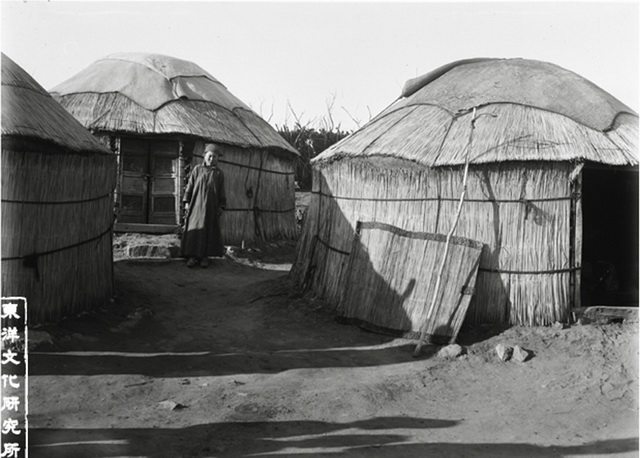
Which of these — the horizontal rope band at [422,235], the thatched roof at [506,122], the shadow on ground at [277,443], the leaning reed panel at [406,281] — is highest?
the thatched roof at [506,122]

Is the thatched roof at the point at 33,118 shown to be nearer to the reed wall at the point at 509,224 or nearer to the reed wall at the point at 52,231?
the reed wall at the point at 52,231

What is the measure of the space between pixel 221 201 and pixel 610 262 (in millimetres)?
5743

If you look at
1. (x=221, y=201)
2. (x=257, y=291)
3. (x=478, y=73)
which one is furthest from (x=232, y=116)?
(x=478, y=73)

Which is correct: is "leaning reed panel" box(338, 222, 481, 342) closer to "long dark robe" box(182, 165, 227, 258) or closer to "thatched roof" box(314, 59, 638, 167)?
"thatched roof" box(314, 59, 638, 167)

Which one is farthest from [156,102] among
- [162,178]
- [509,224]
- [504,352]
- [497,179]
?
[504,352]

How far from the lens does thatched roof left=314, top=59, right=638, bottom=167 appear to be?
271 inches

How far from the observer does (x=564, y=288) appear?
6.84 m

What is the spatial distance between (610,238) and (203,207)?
236 inches

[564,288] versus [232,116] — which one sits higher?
[232,116]

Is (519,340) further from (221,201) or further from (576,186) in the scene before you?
(221,201)

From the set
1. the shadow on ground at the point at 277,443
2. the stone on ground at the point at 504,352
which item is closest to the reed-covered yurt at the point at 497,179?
the stone on ground at the point at 504,352

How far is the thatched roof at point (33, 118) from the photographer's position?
5.96m

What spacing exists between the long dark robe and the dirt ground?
99.5 inches

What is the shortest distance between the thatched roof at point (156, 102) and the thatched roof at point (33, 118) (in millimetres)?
4631
